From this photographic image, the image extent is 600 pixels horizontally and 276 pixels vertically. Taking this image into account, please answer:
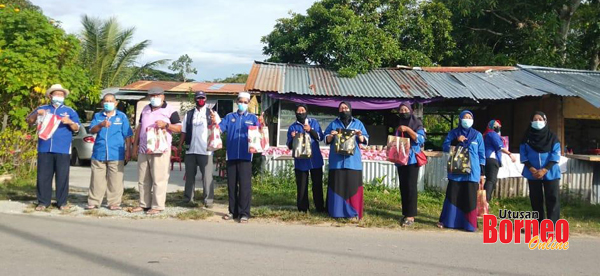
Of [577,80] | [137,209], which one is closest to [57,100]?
[137,209]

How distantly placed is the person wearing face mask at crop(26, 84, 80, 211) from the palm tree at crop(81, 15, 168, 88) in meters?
14.3

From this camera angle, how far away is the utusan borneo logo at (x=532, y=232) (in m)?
6.12

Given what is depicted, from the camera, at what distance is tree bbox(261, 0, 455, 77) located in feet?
42.1

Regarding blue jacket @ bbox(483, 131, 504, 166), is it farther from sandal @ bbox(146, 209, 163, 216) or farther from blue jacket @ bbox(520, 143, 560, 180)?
sandal @ bbox(146, 209, 163, 216)

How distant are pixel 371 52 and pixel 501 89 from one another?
339cm

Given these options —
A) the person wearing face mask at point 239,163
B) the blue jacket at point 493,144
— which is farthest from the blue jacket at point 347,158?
the blue jacket at point 493,144

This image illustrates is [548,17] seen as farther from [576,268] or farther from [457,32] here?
[576,268]

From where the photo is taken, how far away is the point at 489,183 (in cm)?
805

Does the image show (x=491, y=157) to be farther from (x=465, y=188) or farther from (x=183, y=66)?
(x=183, y=66)

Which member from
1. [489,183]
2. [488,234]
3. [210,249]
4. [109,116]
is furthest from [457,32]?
[210,249]

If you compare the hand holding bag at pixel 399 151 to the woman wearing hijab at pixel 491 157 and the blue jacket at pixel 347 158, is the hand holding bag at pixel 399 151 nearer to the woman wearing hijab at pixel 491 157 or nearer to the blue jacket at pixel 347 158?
the blue jacket at pixel 347 158

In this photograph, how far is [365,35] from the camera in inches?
524

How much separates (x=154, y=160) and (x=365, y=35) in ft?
26.0

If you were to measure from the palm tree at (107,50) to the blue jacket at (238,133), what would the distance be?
15.5 m
